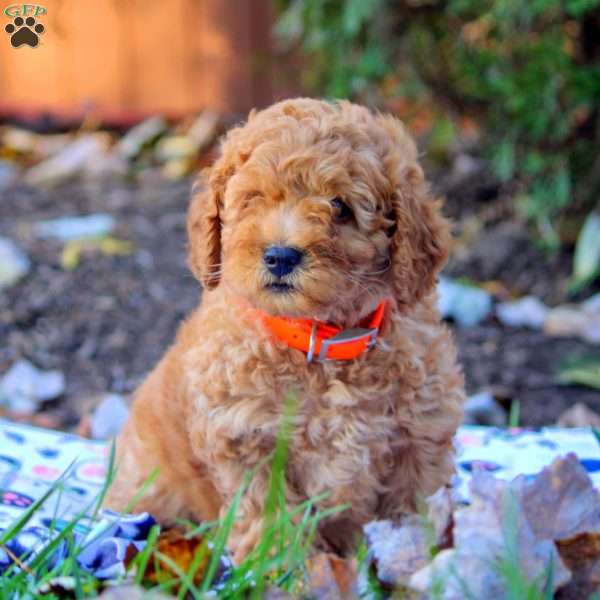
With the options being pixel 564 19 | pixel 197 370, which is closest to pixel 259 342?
pixel 197 370

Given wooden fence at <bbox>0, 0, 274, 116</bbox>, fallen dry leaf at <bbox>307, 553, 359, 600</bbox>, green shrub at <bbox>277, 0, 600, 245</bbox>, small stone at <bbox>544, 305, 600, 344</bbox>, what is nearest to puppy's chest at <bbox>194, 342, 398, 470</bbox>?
fallen dry leaf at <bbox>307, 553, 359, 600</bbox>

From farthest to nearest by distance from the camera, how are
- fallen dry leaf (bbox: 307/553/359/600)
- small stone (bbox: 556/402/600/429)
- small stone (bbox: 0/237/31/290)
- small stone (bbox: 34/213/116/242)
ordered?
small stone (bbox: 34/213/116/242), small stone (bbox: 0/237/31/290), small stone (bbox: 556/402/600/429), fallen dry leaf (bbox: 307/553/359/600)

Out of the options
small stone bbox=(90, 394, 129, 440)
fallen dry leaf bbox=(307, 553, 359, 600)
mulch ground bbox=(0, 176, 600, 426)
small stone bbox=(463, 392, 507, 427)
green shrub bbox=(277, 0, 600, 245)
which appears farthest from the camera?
green shrub bbox=(277, 0, 600, 245)

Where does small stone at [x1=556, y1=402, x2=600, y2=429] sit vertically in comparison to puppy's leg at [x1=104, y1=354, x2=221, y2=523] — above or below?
below

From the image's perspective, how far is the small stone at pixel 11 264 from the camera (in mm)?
6559

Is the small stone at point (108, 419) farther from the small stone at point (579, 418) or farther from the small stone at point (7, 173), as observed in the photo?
the small stone at point (7, 173)

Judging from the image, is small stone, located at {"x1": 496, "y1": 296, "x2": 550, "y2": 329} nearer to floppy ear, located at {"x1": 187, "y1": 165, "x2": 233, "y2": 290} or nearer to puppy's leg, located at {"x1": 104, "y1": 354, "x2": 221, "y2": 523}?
puppy's leg, located at {"x1": 104, "y1": 354, "x2": 221, "y2": 523}

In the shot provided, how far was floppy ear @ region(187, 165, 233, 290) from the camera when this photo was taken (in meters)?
3.46

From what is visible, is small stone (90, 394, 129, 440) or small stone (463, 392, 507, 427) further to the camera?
small stone (463, 392, 507, 427)

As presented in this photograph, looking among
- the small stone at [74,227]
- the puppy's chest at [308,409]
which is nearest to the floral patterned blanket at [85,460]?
the puppy's chest at [308,409]

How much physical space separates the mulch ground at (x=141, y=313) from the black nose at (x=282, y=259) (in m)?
2.59

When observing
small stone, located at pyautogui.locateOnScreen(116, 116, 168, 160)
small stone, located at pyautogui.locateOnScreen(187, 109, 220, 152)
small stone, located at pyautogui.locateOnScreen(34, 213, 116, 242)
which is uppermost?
small stone, located at pyautogui.locateOnScreen(187, 109, 220, 152)

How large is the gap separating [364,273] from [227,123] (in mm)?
6602

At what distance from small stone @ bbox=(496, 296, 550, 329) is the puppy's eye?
3272 mm
